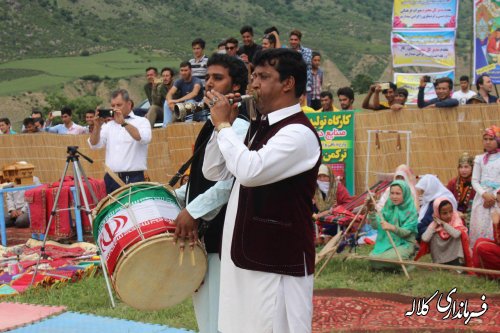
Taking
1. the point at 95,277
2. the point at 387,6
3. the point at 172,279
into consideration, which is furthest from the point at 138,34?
the point at 172,279

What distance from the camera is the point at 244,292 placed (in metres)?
3.67

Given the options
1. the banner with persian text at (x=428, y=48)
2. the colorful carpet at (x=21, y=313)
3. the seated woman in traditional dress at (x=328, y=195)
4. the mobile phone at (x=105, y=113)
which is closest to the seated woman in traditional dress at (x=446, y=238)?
the seated woman in traditional dress at (x=328, y=195)

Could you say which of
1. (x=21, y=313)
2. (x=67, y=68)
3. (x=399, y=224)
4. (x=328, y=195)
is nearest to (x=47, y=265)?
(x=21, y=313)

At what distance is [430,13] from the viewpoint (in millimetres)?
13539

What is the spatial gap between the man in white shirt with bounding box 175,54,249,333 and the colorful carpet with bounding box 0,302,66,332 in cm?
284

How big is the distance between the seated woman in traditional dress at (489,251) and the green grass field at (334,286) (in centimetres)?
18

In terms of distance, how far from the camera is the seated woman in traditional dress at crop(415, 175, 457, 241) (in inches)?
353

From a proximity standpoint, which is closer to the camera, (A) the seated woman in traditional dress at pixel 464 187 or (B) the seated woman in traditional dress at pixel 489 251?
(B) the seated woman in traditional dress at pixel 489 251

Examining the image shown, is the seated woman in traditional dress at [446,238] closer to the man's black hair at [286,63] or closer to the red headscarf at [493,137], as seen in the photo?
the red headscarf at [493,137]

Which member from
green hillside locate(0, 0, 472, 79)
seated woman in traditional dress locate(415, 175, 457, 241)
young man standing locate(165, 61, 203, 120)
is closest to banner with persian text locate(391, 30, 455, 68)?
young man standing locate(165, 61, 203, 120)

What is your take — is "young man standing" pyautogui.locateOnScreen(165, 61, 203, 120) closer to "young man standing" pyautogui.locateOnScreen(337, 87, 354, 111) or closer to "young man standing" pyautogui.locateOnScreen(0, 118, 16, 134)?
"young man standing" pyautogui.locateOnScreen(337, 87, 354, 111)

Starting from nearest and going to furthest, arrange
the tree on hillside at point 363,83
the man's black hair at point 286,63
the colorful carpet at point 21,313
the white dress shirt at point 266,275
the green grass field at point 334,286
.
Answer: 1. the white dress shirt at point 266,275
2. the man's black hair at point 286,63
3. the colorful carpet at point 21,313
4. the green grass field at point 334,286
5. the tree on hillside at point 363,83

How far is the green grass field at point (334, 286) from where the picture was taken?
22.2 ft

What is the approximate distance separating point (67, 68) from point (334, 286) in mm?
39802
